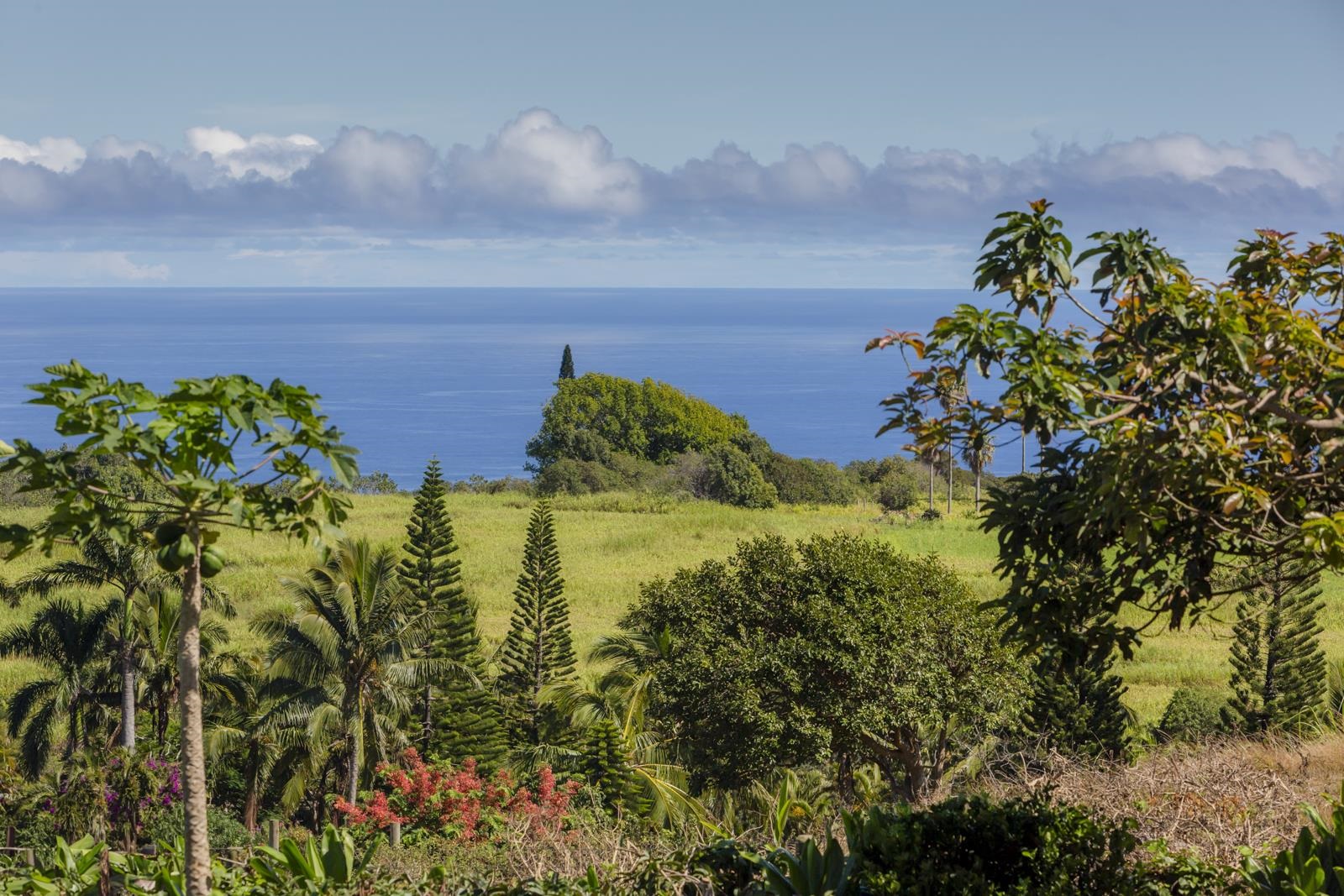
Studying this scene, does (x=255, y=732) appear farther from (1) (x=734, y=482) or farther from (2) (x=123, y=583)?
(1) (x=734, y=482)

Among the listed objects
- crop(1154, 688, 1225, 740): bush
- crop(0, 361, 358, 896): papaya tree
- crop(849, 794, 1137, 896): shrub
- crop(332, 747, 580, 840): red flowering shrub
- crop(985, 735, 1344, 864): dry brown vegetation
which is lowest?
crop(1154, 688, 1225, 740): bush

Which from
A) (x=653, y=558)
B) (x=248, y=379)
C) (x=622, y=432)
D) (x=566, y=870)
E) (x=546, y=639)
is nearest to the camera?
(x=248, y=379)

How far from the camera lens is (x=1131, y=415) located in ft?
20.9

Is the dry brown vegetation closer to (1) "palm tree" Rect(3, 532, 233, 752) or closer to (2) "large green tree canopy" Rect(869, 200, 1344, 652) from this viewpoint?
(2) "large green tree canopy" Rect(869, 200, 1344, 652)

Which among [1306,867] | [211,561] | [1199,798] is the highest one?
[211,561]

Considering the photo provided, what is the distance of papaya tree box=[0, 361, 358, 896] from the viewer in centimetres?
374

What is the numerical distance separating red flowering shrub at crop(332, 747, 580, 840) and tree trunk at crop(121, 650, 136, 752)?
409 cm

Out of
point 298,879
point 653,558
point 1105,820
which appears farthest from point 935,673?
point 653,558

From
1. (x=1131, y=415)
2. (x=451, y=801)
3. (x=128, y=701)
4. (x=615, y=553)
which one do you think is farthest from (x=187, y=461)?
(x=615, y=553)

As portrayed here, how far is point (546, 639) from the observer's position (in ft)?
71.8

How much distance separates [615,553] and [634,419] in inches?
1065

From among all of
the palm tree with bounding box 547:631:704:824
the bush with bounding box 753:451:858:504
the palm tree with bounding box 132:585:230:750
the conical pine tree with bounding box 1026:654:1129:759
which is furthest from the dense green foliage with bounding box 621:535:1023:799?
the bush with bounding box 753:451:858:504

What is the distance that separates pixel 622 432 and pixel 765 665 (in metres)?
53.7

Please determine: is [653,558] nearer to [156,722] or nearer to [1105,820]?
[156,722]
